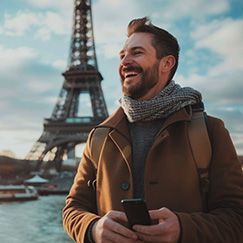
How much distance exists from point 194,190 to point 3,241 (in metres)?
11.7

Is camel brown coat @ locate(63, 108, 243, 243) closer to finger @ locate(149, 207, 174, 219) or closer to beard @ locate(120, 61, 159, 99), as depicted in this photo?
finger @ locate(149, 207, 174, 219)

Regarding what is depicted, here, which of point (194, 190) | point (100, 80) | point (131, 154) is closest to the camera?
point (194, 190)

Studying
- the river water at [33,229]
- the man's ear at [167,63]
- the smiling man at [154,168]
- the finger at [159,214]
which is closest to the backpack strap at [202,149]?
the smiling man at [154,168]

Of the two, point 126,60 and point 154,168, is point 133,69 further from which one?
point 154,168

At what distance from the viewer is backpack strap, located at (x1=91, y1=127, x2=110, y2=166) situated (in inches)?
87.0

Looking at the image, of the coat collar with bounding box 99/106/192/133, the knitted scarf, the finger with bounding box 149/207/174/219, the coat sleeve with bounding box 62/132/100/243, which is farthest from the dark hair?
the finger with bounding box 149/207/174/219

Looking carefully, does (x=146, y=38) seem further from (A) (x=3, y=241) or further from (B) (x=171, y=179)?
(A) (x=3, y=241)

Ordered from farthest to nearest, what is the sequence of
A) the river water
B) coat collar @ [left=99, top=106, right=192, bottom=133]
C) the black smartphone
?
the river water → coat collar @ [left=99, top=106, right=192, bottom=133] → the black smartphone

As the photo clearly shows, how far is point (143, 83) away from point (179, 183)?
632mm

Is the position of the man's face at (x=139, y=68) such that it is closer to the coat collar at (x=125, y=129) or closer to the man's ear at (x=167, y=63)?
the man's ear at (x=167, y=63)

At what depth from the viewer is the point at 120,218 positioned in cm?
174

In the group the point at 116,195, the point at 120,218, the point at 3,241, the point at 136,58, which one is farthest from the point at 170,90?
the point at 3,241

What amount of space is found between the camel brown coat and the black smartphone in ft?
0.59

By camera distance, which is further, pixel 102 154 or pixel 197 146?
pixel 102 154
